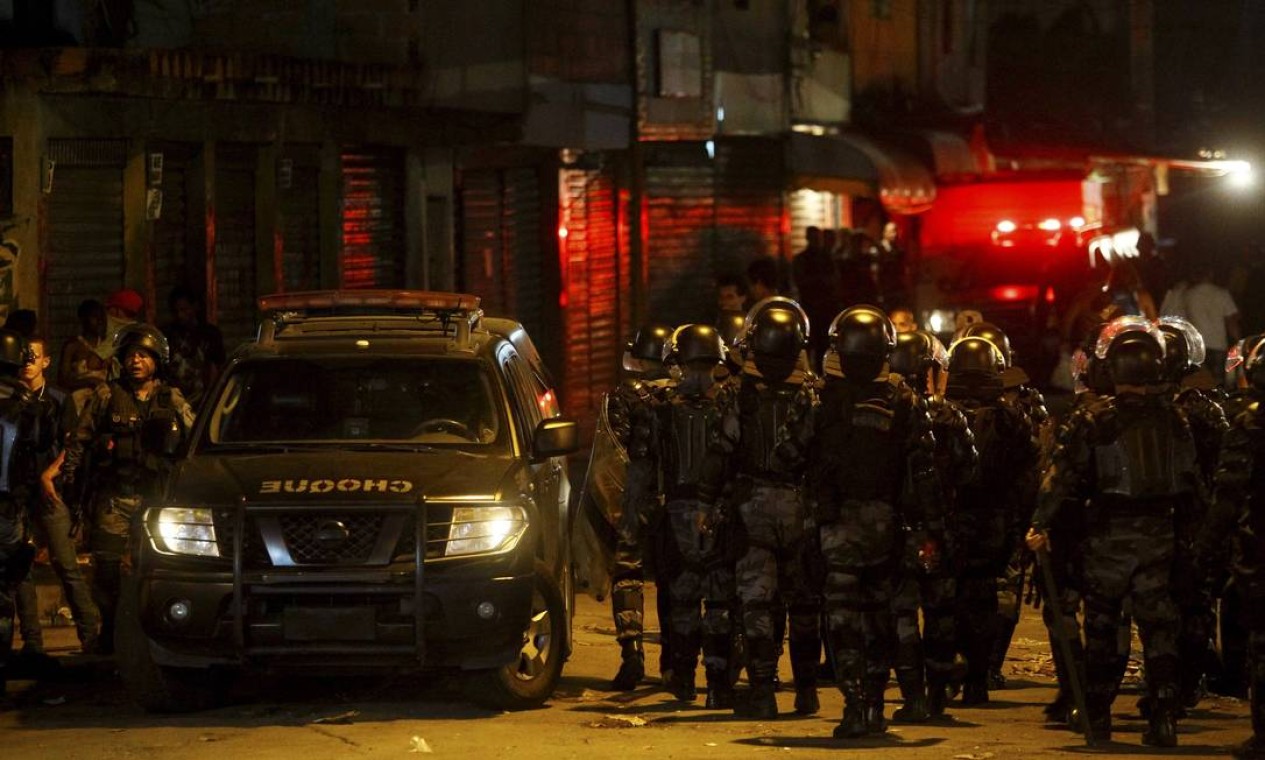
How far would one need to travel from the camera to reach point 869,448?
10766 mm

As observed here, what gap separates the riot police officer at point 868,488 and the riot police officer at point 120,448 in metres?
3.84

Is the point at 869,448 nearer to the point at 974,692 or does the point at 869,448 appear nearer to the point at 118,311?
the point at 974,692

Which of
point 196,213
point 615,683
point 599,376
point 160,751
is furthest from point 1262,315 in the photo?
point 160,751

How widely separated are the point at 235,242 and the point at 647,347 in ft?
27.0

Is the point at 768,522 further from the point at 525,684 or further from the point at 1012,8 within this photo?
the point at 1012,8

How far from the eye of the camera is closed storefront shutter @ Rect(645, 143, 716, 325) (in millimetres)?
27016

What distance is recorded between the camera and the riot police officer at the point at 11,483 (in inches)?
463

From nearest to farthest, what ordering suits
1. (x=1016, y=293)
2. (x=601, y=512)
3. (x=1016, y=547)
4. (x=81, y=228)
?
1. (x=1016, y=547)
2. (x=601, y=512)
3. (x=81, y=228)
4. (x=1016, y=293)

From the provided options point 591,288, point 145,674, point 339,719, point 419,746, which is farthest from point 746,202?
point 419,746

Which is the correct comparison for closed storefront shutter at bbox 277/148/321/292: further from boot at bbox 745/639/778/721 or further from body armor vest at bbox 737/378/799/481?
boot at bbox 745/639/778/721

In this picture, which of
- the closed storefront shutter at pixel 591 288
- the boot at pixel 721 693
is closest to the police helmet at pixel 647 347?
the boot at pixel 721 693

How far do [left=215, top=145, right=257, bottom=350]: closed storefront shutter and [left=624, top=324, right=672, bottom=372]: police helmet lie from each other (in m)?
7.82

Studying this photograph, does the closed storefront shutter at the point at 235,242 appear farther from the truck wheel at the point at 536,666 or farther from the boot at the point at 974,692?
the boot at the point at 974,692

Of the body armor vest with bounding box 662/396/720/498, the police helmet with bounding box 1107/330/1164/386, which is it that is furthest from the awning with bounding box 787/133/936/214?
the police helmet with bounding box 1107/330/1164/386
